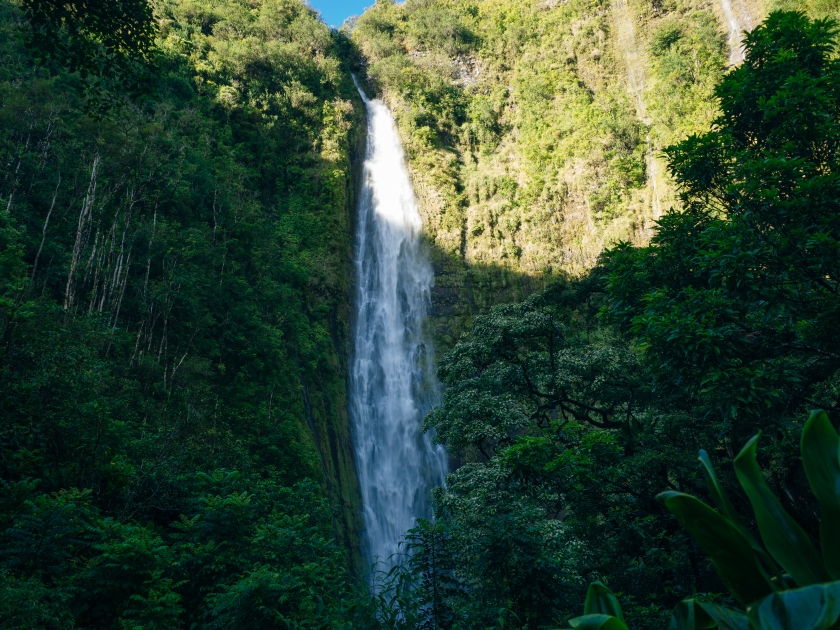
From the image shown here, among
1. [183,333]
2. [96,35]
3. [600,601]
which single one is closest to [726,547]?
[600,601]

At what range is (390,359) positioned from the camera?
23.6 m

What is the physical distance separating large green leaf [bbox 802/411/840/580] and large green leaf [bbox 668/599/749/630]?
25cm

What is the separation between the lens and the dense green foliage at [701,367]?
18.5 ft

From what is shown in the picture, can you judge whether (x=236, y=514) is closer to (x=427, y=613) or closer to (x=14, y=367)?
(x=427, y=613)

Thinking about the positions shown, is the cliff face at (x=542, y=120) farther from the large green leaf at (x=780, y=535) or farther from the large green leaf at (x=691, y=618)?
the large green leaf at (x=780, y=535)

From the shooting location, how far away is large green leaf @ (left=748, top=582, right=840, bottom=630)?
3.28 feet

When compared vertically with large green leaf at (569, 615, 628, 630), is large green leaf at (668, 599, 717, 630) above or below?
below

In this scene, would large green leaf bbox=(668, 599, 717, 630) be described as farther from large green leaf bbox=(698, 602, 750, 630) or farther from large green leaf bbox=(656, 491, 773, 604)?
large green leaf bbox=(656, 491, 773, 604)

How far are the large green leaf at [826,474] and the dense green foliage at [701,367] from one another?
411 cm

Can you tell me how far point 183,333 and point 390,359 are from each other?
419 inches

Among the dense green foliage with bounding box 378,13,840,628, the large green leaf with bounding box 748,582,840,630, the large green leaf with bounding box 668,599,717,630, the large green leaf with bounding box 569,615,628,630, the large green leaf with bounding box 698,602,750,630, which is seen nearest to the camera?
the large green leaf with bounding box 748,582,840,630

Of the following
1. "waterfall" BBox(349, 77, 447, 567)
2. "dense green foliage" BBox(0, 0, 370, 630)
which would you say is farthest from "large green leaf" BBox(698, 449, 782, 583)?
"waterfall" BBox(349, 77, 447, 567)

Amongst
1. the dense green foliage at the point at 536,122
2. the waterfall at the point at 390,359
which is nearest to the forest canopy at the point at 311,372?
the waterfall at the point at 390,359

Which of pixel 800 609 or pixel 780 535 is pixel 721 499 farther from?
pixel 800 609
